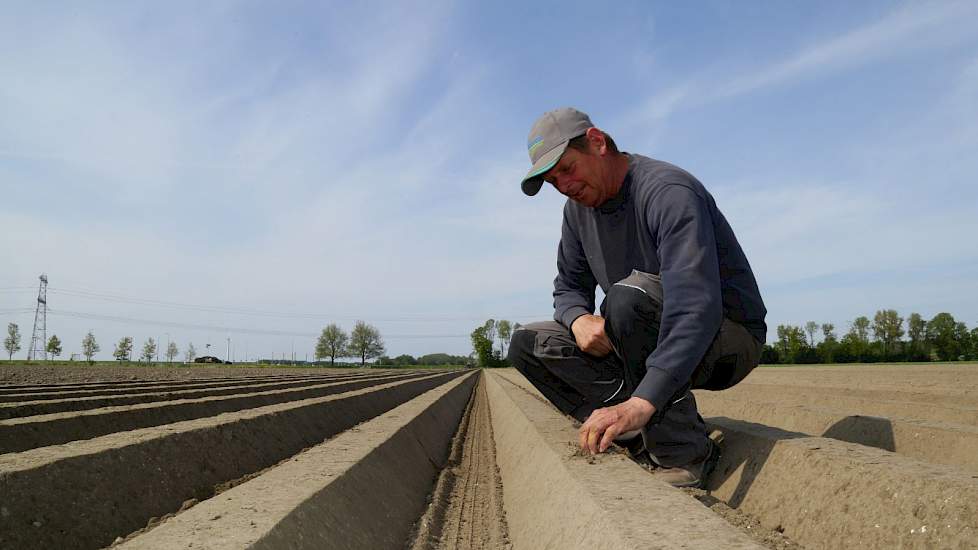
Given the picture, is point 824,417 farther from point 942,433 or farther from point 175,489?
point 175,489

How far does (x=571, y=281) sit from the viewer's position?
309 centimetres

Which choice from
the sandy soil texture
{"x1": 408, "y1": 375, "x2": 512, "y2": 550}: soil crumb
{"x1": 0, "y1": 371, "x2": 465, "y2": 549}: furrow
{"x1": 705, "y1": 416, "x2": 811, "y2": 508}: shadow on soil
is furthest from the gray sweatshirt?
the sandy soil texture

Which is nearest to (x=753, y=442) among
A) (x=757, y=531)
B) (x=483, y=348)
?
(x=757, y=531)

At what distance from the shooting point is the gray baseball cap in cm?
223

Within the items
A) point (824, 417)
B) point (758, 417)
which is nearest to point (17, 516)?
point (824, 417)

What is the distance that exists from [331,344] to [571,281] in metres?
110

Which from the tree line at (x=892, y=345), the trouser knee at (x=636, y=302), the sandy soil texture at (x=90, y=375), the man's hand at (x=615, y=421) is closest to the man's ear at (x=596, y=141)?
the trouser knee at (x=636, y=302)

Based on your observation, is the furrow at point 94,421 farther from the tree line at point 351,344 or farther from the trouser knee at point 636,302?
the tree line at point 351,344

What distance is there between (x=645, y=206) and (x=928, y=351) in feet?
245

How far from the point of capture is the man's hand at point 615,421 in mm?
1847

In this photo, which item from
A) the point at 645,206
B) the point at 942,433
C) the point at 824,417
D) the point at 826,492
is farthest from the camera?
the point at 824,417

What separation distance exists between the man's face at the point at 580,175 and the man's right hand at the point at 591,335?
1.90 feet

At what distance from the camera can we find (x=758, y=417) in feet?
15.1

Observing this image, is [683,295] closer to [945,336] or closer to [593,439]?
[593,439]
